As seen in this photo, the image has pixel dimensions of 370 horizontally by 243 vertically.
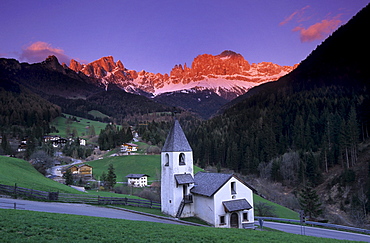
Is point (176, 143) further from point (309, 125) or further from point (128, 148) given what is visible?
A: point (128, 148)

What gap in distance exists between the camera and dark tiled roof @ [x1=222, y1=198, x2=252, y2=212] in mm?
28595

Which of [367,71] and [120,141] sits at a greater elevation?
[367,71]

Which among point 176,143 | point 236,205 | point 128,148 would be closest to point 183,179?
point 176,143

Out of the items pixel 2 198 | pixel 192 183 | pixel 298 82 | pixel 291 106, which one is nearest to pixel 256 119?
pixel 291 106

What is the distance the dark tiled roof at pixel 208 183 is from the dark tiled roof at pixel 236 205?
83.8 inches

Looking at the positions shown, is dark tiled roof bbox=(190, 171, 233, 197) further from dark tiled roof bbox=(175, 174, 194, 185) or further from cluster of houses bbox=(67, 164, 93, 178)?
cluster of houses bbox=(67, 164, 93, 178)

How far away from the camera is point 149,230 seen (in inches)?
665

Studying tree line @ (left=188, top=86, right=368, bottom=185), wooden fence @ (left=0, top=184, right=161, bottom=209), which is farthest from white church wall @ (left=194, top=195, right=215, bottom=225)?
tree line @ (left=188, top=86, right=368, bottom=185)

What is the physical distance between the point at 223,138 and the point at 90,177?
70683 millimetres

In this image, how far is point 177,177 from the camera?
104 ft

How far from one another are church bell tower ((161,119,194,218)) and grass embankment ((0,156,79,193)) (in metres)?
17.6

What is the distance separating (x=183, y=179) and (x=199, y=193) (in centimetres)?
279

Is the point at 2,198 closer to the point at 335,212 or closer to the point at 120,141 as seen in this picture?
the point at 335,212

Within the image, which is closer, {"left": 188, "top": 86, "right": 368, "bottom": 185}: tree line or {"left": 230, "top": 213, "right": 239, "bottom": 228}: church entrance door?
{"left": 230, "top": 213, "right": 239, "bottom": 228}: church entrance door
